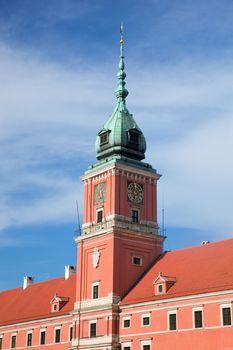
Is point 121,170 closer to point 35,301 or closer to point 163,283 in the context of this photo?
point 163,283

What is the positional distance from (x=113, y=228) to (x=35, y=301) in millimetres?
17050

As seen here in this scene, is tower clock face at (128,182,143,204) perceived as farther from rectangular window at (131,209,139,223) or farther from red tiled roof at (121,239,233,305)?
red tiled roof at (121,239,233,305)

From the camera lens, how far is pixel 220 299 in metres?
42.1

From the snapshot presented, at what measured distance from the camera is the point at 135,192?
181 ft

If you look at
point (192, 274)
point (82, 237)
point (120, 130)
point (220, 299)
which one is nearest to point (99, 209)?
point (82, 237)

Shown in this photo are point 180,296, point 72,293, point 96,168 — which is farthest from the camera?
point 72,293

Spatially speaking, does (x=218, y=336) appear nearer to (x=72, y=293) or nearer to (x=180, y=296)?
(x=180, y=296)

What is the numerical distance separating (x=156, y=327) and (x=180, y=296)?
3.23 meters

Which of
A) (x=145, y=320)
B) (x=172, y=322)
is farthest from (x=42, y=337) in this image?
(x=172, y=322)

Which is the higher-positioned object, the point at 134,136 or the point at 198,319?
the point at 134,136

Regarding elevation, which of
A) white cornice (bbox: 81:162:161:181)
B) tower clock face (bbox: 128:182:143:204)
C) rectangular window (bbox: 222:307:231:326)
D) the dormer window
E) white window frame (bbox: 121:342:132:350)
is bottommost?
white window frame (bbox: 121:342:132:350)

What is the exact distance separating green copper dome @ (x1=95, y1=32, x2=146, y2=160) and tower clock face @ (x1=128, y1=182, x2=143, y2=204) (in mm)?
2761

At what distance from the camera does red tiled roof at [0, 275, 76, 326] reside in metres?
60.3

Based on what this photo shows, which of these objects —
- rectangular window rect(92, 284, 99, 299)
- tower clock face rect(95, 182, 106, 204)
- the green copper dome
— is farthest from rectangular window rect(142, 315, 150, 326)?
the green copper dome
